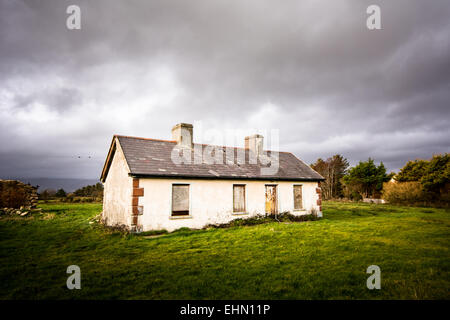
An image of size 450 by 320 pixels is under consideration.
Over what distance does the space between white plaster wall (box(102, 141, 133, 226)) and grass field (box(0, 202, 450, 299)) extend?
1.50 meters

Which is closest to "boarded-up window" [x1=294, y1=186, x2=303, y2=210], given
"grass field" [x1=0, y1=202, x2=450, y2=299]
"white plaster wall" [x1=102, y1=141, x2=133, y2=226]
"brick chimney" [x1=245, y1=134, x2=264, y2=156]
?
"brick chimney" [x1=245, y1=134, x2=264, y2=156]

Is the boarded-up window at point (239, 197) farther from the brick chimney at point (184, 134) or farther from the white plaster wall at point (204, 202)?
the brick chimney at point (184, 134)

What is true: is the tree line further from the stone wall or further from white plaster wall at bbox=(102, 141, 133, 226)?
the stone wall

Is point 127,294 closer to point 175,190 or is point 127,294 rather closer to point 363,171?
point 175,190

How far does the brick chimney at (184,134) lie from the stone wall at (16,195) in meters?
16.9

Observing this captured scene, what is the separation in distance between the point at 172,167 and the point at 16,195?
1839 cm

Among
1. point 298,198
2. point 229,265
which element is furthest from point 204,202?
point 298,198

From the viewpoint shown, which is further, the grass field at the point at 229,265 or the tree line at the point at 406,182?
the tree line at the point at 406,182

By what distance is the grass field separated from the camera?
15.6 feet

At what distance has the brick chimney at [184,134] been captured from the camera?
15.4m

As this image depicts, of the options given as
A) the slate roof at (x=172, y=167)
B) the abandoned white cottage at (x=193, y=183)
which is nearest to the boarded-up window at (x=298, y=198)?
the abandoned white cottage at (x=193, y=183)

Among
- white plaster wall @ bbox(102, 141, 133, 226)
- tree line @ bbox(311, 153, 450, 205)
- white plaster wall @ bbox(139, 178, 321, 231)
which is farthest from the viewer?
tree line @ bbox(311, 153, 450, 205)

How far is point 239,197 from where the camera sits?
14.3 metres
